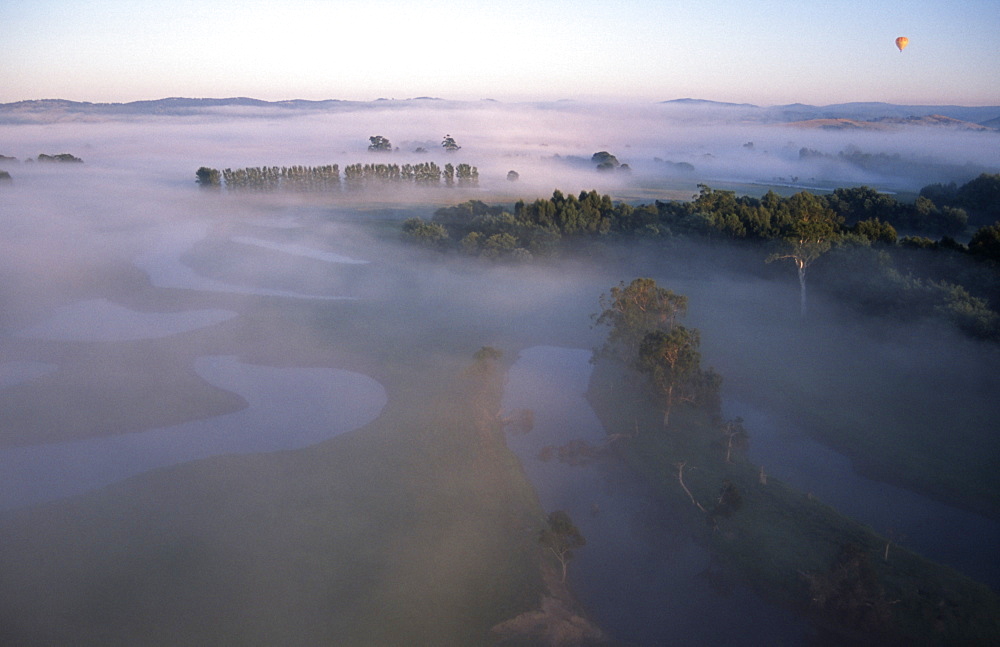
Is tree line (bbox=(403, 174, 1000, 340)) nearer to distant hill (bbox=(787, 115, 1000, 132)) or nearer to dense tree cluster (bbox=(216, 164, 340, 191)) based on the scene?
dense tree cluster (bbox=(216, 164, 340, 191))

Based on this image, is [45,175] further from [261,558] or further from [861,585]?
[861,585]

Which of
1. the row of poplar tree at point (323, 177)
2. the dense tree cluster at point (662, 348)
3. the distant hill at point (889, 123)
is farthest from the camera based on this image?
the distant hill at point (889, 123)

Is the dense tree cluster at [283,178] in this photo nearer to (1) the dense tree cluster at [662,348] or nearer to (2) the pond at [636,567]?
(1) the dense tree cluster at [662,348]

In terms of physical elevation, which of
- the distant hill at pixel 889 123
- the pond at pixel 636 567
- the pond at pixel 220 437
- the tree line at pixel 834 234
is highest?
the distant hill at pixel 889 123

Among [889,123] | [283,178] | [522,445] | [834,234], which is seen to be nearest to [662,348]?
[522,445]

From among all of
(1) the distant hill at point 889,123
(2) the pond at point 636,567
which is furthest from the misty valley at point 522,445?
(1) the distant hill at point 889,123

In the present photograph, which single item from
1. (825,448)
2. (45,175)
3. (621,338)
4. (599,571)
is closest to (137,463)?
(599,571)
